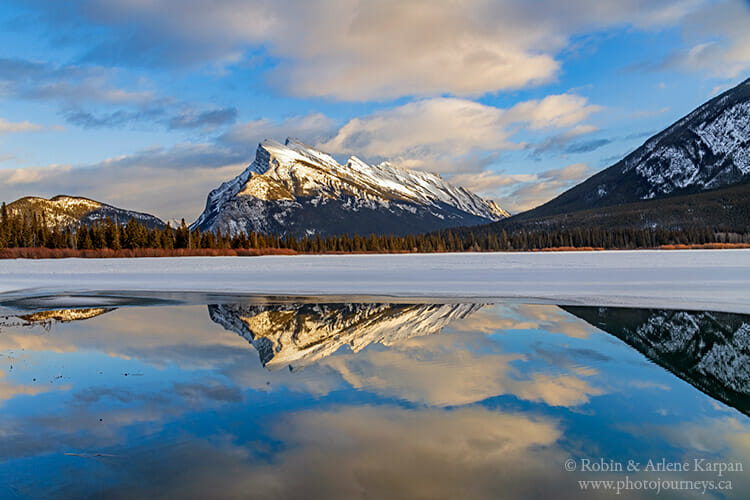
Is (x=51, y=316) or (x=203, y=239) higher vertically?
(x=203, y=239)

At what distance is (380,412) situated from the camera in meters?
8.08

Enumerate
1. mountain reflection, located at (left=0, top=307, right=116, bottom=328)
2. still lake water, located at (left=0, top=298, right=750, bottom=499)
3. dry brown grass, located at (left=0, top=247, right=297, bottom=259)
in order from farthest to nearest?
dry brown grass, located at (left=0, top=247, right=297, bottom=259)
mountain reflection, located at (left=0, top=307, right=116, bottom=328)
still lake water, located at (left=0, top=298, right=750, bottom=499)

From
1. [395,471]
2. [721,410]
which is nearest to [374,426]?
[395,471]

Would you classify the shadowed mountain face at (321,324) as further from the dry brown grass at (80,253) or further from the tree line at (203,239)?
the tree line at (203,239)

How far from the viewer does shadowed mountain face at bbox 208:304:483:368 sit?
42.0 feet

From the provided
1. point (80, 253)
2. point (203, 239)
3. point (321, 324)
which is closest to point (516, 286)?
point (321, 324)

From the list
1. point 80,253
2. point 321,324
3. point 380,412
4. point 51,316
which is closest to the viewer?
point 380,412

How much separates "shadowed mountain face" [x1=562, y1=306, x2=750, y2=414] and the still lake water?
2.8 inches

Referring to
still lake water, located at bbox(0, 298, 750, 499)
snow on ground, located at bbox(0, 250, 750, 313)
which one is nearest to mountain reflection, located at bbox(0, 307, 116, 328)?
still lake water, located at bbox(0, 298, 750, 499)

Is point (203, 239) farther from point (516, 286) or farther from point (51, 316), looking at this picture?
point (51, 316)

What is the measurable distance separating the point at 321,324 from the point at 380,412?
8.57m

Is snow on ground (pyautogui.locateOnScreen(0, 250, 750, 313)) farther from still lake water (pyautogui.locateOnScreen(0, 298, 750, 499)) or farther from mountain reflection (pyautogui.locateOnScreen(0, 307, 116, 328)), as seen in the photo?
mountain reflection (pyautogui.locateOnScreen(0, 307, 116, 328))

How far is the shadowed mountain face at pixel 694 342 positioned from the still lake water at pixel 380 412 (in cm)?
7

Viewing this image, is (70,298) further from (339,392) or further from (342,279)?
(339,392)
